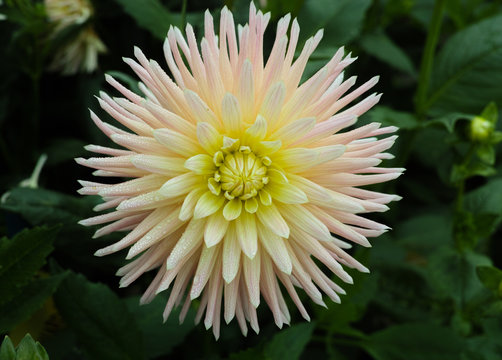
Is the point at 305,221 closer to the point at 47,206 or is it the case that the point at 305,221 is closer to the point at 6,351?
the point at 6,351

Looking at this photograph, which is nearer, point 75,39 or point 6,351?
point 6,351

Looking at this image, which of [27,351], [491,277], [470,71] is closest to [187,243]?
[27,351]

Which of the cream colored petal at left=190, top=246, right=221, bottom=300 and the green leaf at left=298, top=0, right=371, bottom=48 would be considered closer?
the cream colored petal at left=190, top=246, right=221, bottom=300

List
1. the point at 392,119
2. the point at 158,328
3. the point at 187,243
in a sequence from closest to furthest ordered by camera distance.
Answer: the point at 187,243, the point at 158,328, the point at 392,119

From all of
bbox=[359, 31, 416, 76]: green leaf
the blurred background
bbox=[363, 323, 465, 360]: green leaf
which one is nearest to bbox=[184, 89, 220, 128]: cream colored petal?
the blurred background

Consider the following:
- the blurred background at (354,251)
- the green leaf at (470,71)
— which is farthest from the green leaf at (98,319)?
the green leaf at (470,71)

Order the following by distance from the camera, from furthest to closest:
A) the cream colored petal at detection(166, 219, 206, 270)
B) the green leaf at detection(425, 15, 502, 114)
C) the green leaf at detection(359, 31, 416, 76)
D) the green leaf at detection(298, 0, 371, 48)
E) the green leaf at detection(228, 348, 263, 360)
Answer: the green leaf at detection(359, 31, 416, 76) < the green leaf at detection(425, 15, 502, 114) < the green leaf at detection(298, 0, 371, 48) < the green leaf at detection(228, 348, 263, 360) < the cream colored petal at detection(166, 219, 206, 270)

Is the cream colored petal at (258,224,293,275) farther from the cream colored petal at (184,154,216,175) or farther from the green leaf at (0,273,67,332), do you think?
the green leaf at (0,273,67,332)
